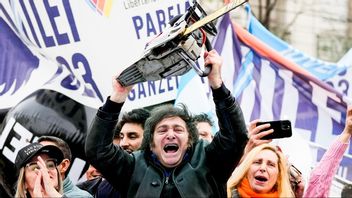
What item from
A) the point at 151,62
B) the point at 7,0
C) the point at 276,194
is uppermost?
the point at 7,0

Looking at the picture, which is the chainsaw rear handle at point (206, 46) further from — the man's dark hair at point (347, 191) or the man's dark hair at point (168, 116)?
the man's dark hair at point (347, 191)

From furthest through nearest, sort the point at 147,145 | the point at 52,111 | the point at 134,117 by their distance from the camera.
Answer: the point at 52,111 < the point at 134,117 < the point at 147,145

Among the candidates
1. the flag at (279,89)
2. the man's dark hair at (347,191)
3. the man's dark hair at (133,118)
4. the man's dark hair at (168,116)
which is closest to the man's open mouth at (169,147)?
the man's dark hair at (168,116)

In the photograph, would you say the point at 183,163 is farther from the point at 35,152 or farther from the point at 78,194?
the point at 35,152

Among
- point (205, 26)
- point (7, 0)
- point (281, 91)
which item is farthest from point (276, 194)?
point (281, 91)

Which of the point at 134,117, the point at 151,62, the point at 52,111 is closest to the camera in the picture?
the point at 151,62

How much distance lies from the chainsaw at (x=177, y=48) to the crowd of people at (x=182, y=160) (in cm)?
25

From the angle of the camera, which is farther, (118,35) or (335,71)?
(335,71)

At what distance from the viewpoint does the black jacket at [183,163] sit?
5.48m

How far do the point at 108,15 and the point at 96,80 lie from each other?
19.2 inches

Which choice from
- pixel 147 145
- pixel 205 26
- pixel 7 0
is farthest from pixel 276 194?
pixel 7 0

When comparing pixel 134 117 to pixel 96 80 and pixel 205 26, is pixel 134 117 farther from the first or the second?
pixel 205 26

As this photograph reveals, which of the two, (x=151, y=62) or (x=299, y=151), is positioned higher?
(x=151, y=62)

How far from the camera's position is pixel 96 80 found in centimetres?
742
